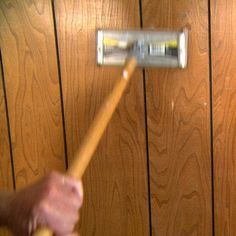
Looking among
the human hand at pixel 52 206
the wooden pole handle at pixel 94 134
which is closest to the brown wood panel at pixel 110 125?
the wooden pole handle at pixel 94 134

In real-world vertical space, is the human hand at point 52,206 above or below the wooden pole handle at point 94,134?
below

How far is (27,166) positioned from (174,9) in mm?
537

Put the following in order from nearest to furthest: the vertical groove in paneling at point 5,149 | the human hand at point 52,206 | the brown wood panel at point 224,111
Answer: the human hand at point 52,206 < the brown wood panel at point 224,111 < the vertical groove in paneling at point 5,149

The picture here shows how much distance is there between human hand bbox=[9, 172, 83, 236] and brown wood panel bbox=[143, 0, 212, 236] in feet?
1.36

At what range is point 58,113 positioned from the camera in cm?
98

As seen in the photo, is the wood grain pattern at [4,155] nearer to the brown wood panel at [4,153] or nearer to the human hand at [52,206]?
the brown wood panel at [4,153]

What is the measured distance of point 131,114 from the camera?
0.94 metres

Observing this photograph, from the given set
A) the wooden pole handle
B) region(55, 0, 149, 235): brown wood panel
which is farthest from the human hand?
region(55, 0, 149, 235): brown wood panel

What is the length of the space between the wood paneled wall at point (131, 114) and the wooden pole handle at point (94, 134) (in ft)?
0.35

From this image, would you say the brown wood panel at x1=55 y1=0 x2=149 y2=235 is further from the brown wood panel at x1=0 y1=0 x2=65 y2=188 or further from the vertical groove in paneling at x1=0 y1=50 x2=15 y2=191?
the vertical groove in paneling at x1=0 y1=50 x2=15 y2=191

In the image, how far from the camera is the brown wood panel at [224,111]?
84 cm

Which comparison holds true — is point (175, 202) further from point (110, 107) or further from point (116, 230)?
point (110, 107)

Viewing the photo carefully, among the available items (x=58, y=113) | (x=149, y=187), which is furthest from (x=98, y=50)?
(x=149, y=187)

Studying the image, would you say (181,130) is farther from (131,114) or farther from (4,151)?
(4,151)
